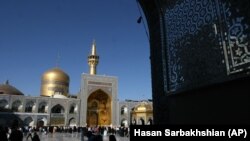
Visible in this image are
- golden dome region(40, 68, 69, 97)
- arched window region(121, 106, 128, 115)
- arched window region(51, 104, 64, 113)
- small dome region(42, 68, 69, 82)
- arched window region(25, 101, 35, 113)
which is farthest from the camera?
small dome region(42, 68, 69, 82)

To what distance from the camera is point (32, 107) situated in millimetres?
30656

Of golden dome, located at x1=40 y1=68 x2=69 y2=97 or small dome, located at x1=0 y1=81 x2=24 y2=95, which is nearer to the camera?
small dome, located at x1=0 y1=81 x2=24 y2=95

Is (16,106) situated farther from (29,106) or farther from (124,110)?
(124,110)

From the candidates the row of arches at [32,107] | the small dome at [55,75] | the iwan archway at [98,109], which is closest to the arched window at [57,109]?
the row of arches at [32,107]

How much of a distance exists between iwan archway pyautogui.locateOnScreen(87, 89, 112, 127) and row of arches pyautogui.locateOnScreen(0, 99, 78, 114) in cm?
252

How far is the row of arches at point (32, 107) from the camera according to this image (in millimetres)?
29302

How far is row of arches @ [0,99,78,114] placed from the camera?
96.1 ft

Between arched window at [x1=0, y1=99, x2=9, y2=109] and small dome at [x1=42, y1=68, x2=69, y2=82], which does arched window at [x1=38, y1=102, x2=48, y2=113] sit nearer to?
arched window at [x1=0, y1=99, x2=9, y2=109]

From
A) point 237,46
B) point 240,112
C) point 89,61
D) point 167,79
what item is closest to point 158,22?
point 167,79

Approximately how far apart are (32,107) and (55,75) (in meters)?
8.24

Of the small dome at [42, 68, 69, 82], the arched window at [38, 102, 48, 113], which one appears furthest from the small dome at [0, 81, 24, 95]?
the arched window at [38, 102, 48, 113]

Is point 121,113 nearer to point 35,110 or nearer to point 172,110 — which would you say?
point 35,110

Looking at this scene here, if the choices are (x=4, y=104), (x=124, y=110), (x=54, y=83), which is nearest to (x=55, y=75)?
(x=54, y=83)

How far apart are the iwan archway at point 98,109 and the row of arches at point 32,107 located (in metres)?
2.52
